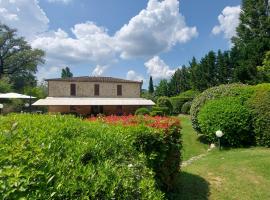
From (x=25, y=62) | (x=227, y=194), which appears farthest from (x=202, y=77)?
(x=227, y=194)

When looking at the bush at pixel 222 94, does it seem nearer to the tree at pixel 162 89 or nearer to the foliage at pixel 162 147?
the foliage at pixel 162 147

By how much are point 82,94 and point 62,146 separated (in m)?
32.9

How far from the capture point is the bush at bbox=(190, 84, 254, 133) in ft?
53.4

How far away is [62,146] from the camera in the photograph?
3256 mm

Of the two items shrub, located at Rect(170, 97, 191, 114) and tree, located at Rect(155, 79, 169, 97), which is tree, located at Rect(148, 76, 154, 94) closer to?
tree, located at Rect(155, 79, 169, 97)

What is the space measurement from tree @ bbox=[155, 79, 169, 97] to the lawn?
53.8 metres

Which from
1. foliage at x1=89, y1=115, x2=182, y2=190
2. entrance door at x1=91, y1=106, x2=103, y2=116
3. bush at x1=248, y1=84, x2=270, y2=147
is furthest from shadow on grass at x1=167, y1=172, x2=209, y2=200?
entrance door at x1=91, y1=106, x2=103, y2=116

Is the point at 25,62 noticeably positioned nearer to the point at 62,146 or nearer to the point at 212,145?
the point at 212,145

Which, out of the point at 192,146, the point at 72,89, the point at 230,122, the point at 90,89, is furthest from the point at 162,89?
the point at 230,122

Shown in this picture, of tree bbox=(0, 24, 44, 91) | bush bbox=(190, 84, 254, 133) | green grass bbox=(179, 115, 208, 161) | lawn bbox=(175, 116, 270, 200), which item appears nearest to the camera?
lawn bbox=(175, 116, 270, 200)

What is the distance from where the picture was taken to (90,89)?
3609cm

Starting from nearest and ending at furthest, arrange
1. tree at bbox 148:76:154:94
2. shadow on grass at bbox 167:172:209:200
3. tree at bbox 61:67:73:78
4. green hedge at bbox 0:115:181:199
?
green hedge at bbox 0:115:181:199
shadow on grass at bbox 167:172:209:200
tree at bbox 148:76:154:94
tree at bbox 61:67:73:78

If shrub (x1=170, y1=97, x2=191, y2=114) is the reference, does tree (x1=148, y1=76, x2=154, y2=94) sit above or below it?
above

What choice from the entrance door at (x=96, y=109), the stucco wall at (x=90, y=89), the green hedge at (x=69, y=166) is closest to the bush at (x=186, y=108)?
the stucco wall at (x=90, y=89)
